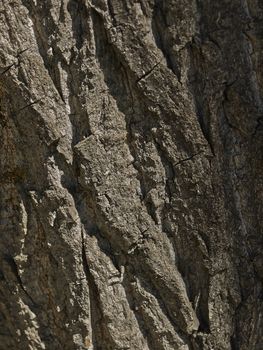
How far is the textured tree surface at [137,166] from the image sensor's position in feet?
7.00

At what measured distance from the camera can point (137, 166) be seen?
2240mm

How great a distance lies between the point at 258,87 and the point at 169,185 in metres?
0.50

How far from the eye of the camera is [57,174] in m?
2.24

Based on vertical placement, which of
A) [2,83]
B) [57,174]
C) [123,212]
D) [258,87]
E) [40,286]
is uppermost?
[2,83]

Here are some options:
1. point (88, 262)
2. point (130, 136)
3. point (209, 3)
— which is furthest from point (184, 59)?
point (88, 262)

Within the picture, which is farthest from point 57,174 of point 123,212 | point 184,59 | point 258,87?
point 258,87

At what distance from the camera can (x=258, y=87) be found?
2176 mm

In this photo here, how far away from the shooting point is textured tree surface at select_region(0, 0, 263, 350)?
2.13 m

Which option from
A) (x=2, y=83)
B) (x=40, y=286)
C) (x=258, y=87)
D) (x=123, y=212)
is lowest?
(x=40, y=286)

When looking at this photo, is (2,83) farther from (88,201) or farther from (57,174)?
(88,201)

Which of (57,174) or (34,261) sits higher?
(57,174)

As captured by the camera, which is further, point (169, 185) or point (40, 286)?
point (40, 286)

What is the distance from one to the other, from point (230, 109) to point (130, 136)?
393mm

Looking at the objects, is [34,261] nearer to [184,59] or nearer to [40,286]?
[40,286]
